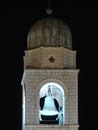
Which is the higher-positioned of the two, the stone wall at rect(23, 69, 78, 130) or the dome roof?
the dome roof

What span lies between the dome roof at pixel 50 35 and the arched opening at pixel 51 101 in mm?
2603

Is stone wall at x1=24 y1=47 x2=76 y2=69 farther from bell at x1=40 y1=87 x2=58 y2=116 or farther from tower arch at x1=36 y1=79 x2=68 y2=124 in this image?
bell at x1=40 y1=87 x2=58 y2=116

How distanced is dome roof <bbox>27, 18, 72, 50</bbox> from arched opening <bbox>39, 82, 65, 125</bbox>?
8.54 ft

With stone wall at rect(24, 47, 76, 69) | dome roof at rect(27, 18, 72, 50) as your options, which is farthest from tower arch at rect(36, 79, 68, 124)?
dome roof at rect(27, 18, 72, 50)

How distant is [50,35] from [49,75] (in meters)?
2.58

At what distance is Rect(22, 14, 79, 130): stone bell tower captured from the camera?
131 feet

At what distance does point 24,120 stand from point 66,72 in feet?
13.2

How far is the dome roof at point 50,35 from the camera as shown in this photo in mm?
40906

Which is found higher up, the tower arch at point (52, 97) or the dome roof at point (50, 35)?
the dome roof at point (50, 35)

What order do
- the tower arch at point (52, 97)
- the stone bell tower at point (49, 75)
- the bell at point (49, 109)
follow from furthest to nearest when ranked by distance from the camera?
the bell at point (49, 109)
the tower arch at point (52, 97)
the stone bell tower at point (49, 75)

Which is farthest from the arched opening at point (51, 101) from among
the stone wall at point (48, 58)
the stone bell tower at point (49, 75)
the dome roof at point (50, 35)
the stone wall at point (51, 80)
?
the dome roof at point (50, 35)

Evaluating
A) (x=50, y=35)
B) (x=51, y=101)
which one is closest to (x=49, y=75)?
(x=51, y=101)

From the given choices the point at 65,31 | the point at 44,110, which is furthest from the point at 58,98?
the point at 65,31

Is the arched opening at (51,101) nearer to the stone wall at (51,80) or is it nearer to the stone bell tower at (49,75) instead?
the stone bell tower at (49,75)
